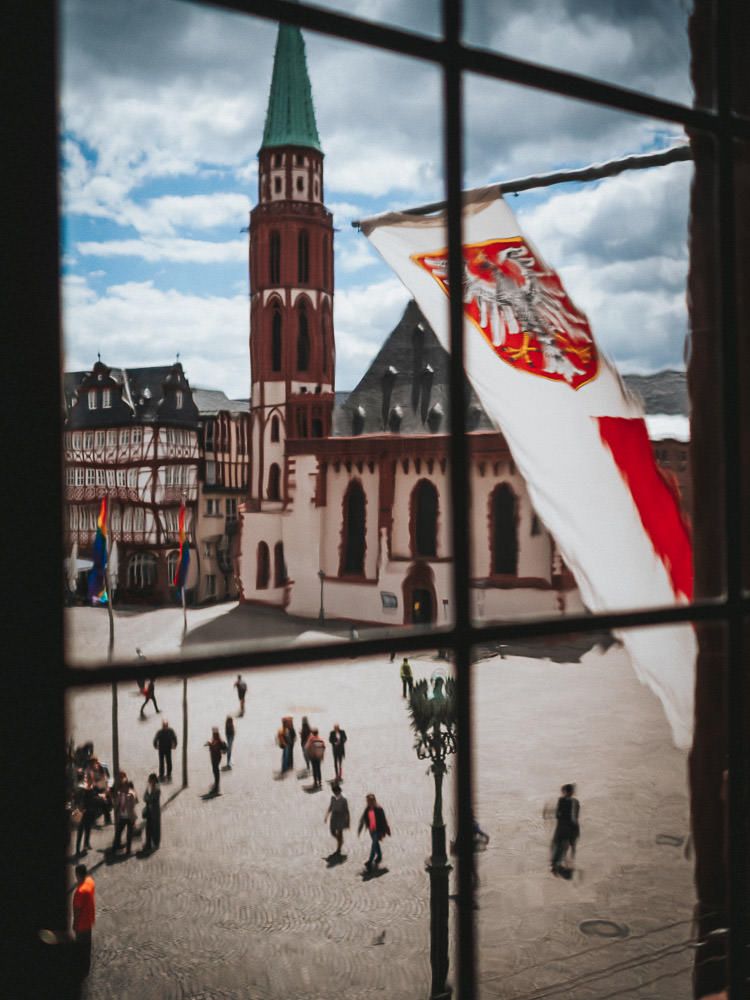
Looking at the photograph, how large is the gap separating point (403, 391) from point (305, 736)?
13505mm

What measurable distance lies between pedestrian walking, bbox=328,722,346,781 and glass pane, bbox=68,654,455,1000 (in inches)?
7.8

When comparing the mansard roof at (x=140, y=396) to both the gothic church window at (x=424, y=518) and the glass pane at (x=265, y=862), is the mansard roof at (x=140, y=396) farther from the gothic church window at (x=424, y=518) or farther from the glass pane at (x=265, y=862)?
the gothic church window at (x=424, y=518)

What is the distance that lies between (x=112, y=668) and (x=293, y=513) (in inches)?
1107

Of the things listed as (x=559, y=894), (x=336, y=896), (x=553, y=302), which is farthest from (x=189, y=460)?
(x=553, y=302)

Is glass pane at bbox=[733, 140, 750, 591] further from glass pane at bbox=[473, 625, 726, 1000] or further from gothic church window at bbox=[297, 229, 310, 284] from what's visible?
gothic church window at bbox=[297, 229, 310, 284]

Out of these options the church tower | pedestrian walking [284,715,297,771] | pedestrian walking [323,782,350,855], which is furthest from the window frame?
the church tower

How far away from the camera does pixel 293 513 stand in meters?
28.8

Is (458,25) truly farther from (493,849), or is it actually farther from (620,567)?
(493,849)

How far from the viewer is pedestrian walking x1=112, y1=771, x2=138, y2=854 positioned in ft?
28.6

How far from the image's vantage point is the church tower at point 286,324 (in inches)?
1032

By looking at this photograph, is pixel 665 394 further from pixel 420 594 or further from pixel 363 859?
pixel 420 594

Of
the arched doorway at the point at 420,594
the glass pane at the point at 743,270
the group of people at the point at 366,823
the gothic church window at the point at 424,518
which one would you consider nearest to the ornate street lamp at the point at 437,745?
the glass pane at the point at 743,270

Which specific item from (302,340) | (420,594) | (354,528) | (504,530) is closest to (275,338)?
(302,340)

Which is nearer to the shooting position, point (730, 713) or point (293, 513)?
point (730, 713)
